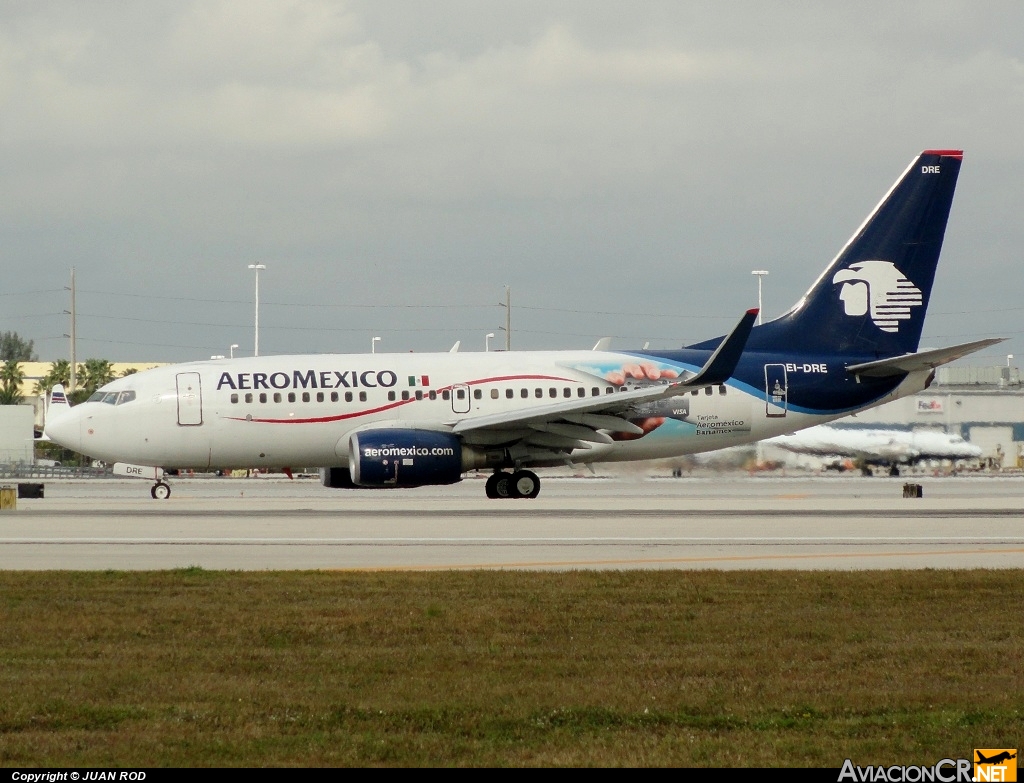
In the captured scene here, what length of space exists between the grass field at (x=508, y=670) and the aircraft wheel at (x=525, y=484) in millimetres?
16784

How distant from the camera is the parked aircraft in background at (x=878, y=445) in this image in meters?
49.9

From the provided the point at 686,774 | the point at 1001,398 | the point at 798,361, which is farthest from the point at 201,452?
the point at 1001,398

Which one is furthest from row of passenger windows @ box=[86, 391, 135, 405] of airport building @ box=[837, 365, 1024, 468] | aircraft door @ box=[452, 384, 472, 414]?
airport building @ box=[837, 365, 1024, 468]

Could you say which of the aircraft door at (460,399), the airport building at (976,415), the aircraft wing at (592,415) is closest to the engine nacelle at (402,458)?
the aircraft wing at (592,415)

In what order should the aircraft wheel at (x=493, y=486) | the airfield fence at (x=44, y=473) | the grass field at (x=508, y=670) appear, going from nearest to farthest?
the grass field at (x=508, y=670)
the aircraft wheel at (x=493, y=486)
the airfield fence at (x=44, y=473)

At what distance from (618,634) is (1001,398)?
6192 centimetres

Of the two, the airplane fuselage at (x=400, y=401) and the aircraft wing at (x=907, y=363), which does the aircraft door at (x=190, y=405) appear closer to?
the airplane fuselage at (x=400, y=401)

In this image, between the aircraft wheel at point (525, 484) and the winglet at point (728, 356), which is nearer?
the winglet at point (728, 356)

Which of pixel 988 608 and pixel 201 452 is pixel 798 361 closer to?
pixel 201 452

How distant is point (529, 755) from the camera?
729 cm

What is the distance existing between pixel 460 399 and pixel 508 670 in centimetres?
2235

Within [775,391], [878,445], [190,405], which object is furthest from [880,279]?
[878,445]

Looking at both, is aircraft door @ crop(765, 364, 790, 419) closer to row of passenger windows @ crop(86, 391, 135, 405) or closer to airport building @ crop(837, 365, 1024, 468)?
→ row of passenger windows @ crop(86, 391, 135, 405)

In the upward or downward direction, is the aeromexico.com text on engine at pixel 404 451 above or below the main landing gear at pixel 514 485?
above
